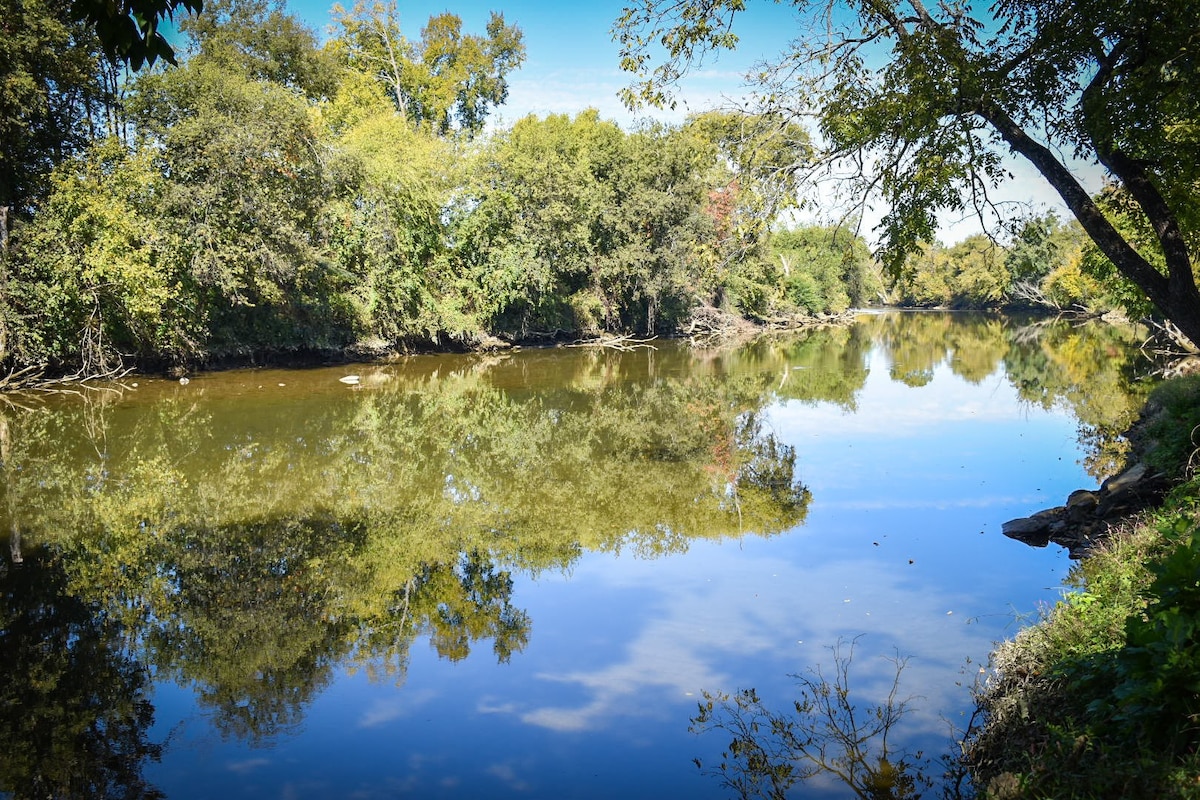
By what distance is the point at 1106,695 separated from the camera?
4211mm

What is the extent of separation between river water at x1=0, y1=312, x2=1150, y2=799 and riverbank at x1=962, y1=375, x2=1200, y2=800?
696 mm

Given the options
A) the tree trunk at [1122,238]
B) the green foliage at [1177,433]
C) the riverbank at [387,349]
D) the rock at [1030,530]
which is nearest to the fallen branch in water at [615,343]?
the riverbank at [387,349]

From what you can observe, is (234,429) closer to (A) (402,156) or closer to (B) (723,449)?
(B) (723,449)

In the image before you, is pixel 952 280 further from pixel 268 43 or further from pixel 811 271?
pixel 268 43

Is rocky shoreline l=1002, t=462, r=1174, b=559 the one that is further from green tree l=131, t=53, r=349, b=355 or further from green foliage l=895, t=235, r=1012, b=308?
green foliage l=895, t=235, r=1012, b=308

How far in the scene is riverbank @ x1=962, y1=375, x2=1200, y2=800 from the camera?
345 cm

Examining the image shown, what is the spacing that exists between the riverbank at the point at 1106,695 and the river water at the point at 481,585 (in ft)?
2.28

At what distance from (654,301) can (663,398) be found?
18719 millimetres

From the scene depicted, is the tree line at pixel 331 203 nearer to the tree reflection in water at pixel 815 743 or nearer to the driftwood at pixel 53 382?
the driftwood at pixel 53 382

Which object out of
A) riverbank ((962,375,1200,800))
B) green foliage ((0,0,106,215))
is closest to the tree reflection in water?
riverbank ((962,375,1200,800))

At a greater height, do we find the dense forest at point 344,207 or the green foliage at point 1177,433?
the dense forest at point 344,207

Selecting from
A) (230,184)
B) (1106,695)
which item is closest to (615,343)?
(230,184)

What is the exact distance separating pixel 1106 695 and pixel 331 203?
88.8 ft

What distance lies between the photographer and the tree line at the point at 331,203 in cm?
2017
